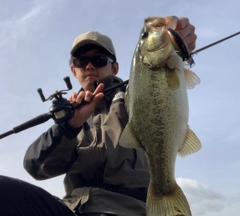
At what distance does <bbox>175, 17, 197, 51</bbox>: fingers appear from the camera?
→ 4035 mm

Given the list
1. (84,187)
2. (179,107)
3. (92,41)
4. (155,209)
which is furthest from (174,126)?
(92,41)

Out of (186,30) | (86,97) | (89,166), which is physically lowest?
(89,166)

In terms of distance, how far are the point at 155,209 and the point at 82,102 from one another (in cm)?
142

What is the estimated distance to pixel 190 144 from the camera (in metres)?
3.70

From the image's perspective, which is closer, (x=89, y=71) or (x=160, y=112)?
(x=160, y=112)

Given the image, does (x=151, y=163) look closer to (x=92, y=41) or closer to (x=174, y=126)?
(x=174, y=126)

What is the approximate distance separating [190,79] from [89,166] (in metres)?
1.44

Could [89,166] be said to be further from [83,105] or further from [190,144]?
[190,144]

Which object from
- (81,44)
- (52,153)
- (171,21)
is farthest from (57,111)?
(171,21)

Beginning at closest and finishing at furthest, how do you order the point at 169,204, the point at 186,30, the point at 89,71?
the point at 169,204, the point at 186,30, the point at 89,71

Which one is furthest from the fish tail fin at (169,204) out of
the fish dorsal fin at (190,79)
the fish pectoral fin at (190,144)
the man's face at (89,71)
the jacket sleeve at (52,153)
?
the man's face at (89,71)

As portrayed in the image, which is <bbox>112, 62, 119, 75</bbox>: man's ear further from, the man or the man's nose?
the man

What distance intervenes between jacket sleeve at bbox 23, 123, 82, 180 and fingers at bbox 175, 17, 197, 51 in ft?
4.54

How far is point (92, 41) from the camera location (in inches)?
212
